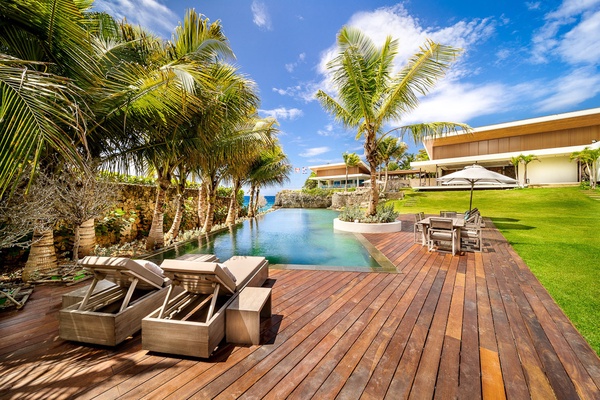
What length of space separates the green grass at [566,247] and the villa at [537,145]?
8.33 meters

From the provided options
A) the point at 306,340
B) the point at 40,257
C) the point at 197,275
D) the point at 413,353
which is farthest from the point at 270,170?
the point at 413,353

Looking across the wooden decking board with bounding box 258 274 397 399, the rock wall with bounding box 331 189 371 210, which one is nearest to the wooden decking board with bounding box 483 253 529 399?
the wooden decking board with bounding box 258 274 397 399

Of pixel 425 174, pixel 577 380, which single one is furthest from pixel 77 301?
pixel 425 174

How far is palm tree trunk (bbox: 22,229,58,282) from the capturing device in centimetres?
429

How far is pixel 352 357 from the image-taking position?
226cm

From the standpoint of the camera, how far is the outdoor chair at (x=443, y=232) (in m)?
5.84

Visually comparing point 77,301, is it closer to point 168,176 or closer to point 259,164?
point 168,176

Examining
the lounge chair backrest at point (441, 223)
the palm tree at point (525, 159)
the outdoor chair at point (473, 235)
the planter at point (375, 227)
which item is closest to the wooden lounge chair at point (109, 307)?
the lounge chair backrest at point (441, 223)

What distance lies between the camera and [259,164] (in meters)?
15.6

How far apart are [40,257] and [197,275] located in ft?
14.5

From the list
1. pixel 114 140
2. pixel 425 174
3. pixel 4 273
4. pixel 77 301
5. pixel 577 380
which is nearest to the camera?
pixel 577 380

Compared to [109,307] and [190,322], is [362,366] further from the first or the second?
[109,307]

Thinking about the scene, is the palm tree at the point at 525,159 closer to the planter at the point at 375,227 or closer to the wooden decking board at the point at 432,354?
the planter at the point at 375,227

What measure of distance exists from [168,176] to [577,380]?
8.50m
